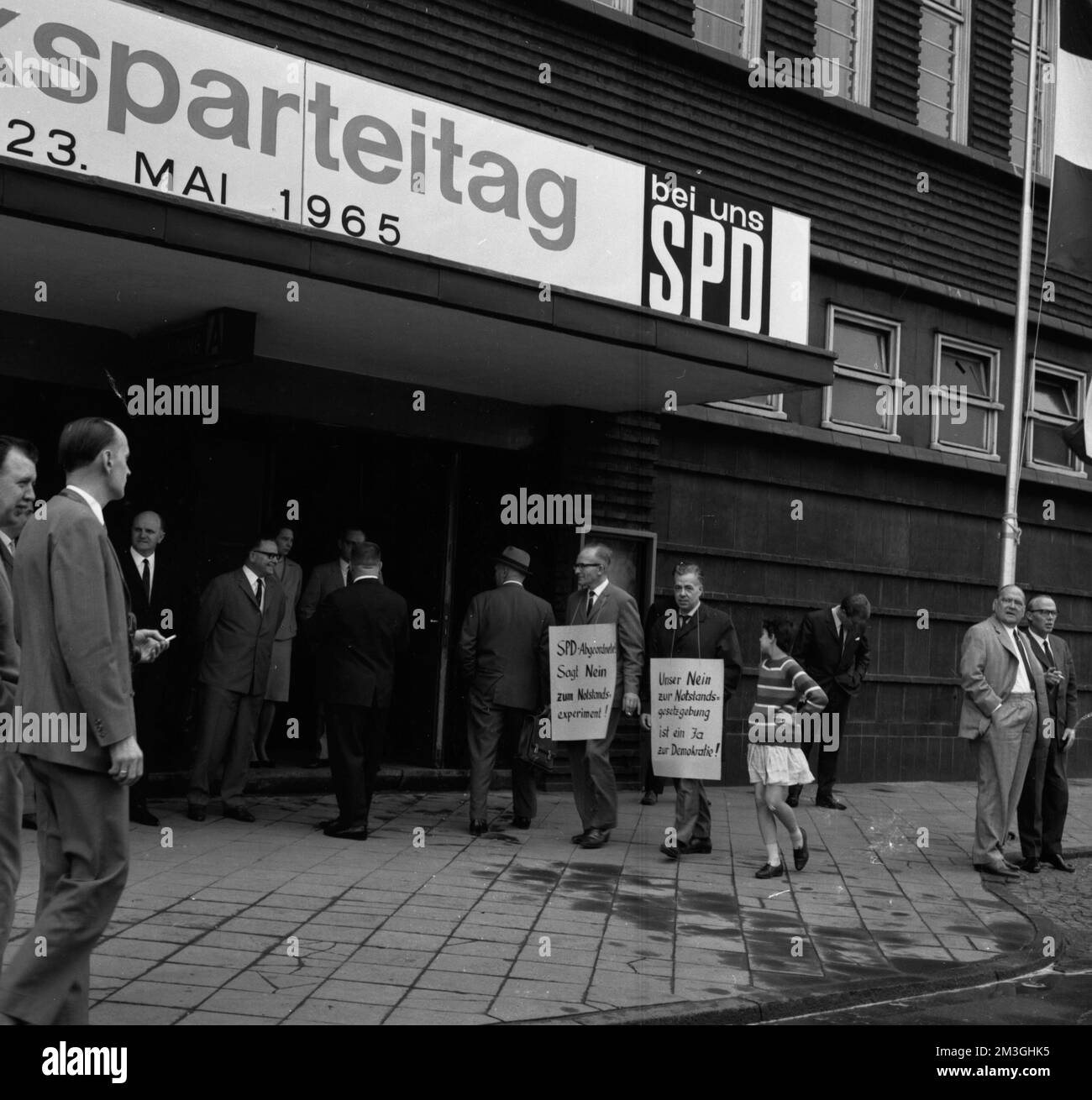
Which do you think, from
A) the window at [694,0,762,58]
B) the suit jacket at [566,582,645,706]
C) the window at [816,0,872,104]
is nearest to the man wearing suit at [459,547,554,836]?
the suit jacket at [566,582,645,706]

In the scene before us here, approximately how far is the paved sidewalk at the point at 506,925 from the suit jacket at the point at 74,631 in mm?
1198

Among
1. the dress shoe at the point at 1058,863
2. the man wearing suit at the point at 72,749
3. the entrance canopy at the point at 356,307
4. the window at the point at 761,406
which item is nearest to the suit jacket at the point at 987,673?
the dress shoe at the point at 1058,863

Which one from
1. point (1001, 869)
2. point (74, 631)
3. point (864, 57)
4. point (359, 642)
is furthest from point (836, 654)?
point (74, 631)

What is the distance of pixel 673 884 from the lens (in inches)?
334

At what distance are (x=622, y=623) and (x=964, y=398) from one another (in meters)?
7.81

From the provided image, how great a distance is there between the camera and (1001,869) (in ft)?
32.0

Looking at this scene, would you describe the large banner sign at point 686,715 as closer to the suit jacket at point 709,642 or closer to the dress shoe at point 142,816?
the suit jacket at point 709,642

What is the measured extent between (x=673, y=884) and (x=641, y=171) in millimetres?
5098

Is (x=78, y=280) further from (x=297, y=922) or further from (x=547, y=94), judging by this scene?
(x=547, y=94)

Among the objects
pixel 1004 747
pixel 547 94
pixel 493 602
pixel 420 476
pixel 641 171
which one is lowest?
pixel 1004 747

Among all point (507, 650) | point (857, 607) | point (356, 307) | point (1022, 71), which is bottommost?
point (507, 650)

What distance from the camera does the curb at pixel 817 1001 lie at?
5.48 m

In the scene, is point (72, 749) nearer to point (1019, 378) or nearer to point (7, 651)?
point (7, 651)
